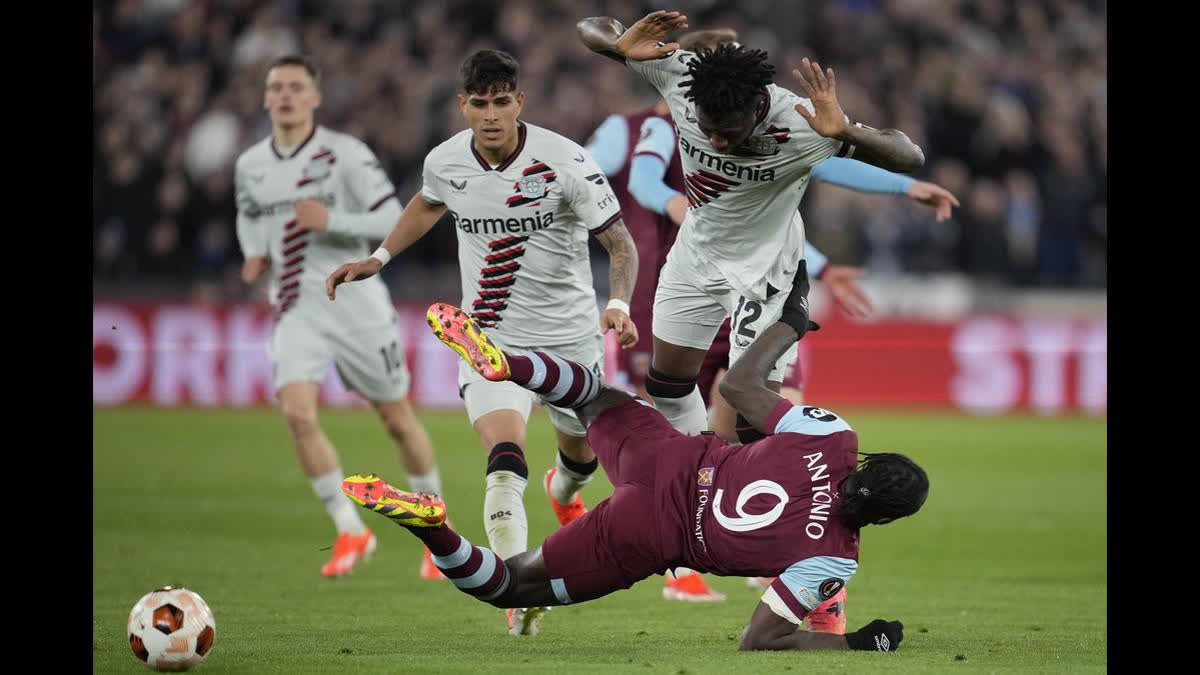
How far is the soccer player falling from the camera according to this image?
5980 mm

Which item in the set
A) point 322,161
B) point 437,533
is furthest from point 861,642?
point 322,161

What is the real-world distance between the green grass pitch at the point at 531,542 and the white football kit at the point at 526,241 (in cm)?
118

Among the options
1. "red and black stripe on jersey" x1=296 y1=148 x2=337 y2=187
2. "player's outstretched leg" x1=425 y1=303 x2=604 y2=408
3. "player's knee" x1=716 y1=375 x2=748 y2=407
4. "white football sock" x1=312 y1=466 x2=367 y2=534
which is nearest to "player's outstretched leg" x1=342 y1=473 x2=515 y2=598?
"player's outstretched leg" x1=425 y1=303 x2=604 y2=408

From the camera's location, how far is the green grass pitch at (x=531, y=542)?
243 inches

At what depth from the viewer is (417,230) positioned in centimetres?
752

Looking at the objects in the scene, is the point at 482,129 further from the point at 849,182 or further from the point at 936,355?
the point at 936,355

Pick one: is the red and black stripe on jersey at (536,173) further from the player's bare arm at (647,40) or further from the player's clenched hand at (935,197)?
the player's clenched hand at (935,197)

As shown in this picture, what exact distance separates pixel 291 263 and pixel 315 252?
0.16 meters

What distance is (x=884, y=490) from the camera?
5.90 m

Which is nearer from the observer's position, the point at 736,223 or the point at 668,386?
the point at 736,223

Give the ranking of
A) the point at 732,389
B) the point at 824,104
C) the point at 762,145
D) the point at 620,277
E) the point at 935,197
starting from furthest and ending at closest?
1. the point at 935,197
2. the point at 620,277
3. the point at 762,145
4. the point at 732,389
5. the point at 824,104

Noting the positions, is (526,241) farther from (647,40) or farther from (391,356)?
(391,356)
